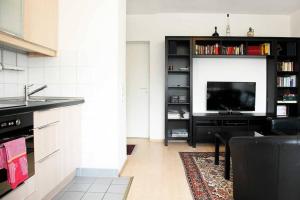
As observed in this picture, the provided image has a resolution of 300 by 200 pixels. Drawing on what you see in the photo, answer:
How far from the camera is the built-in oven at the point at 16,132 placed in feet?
4.86

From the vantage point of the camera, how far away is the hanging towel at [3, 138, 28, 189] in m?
1.50

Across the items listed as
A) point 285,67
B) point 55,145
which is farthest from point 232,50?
point 55,145

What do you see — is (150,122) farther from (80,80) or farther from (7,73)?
(7,73)

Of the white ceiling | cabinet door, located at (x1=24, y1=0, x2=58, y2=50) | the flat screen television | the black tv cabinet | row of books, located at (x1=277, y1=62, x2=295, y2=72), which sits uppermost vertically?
the white ceiling

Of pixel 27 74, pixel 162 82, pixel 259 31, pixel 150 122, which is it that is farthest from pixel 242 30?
pixel 27 74

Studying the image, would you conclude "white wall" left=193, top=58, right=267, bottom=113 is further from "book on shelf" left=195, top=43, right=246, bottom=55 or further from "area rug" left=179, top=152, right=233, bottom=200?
"area rug" left=179, top=152, right=233, bottom=200

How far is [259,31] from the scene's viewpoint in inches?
184

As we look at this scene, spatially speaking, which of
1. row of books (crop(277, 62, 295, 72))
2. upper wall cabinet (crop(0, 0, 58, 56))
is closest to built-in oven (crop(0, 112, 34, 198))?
upper wall cabinet (crop(0, 0, 58, 56))

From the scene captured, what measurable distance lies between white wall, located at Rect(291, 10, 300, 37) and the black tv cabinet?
5.92 ft

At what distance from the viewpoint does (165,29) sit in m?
4.66

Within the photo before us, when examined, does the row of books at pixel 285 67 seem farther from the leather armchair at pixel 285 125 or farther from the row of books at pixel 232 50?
the leather armchair at pixel 285 125

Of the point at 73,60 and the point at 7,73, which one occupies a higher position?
the point at 73,60

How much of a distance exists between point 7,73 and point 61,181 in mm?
1270

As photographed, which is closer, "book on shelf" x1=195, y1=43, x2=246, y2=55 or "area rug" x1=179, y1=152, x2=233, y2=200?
"area rug" x1=179, y1=152, x2=233, y2=200
